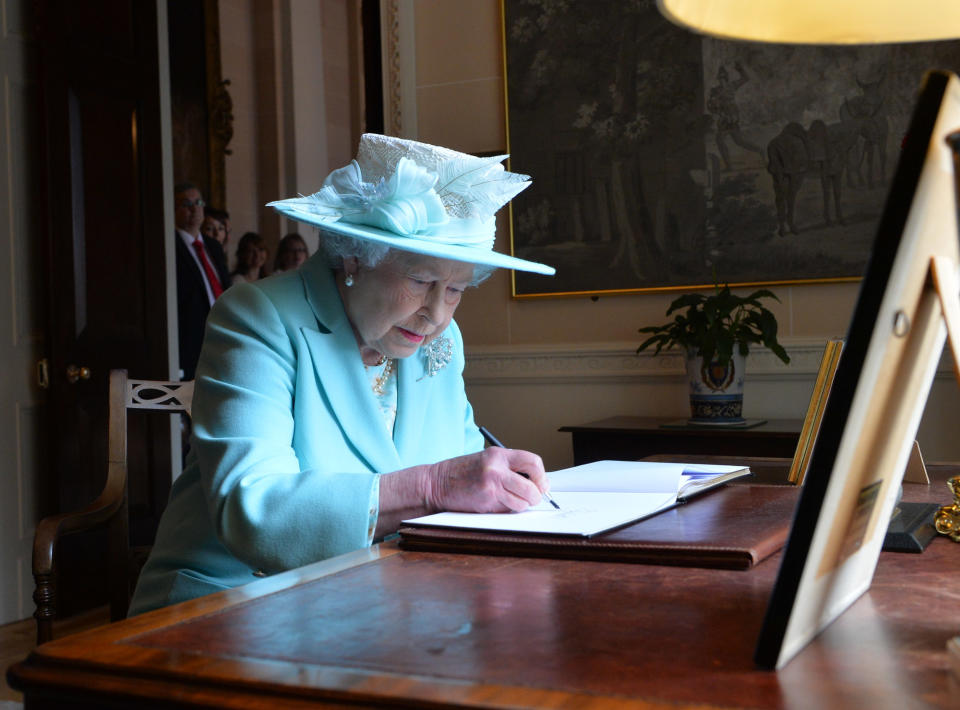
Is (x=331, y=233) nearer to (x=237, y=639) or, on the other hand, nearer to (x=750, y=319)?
(x=237, y=639)

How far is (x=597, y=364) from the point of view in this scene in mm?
4301

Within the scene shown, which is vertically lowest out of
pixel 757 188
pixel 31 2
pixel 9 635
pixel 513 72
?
pixel 9 635

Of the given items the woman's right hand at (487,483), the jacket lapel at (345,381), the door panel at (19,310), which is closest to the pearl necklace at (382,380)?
the jacket lapel at (345,381)

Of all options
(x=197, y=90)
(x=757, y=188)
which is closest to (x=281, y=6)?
(x=197, y=90)

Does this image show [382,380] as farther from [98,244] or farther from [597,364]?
[98,244]

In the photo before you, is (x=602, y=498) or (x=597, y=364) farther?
(x=597, y=364)

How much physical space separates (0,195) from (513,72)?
2.34 m

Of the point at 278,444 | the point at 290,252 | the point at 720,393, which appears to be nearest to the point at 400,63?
the point at 720,393

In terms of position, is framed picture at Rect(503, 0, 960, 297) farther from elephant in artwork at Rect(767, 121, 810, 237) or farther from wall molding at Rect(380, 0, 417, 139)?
wall molding at Rect(380, 0, 417, 139)

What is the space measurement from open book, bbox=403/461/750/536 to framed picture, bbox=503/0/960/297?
2339mm

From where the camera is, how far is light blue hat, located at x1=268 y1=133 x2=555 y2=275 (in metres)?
1.70

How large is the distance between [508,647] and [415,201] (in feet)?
3.52

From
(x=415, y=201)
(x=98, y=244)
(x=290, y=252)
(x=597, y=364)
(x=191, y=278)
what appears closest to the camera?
(x=415, y=201)

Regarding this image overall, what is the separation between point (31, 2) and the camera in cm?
443
